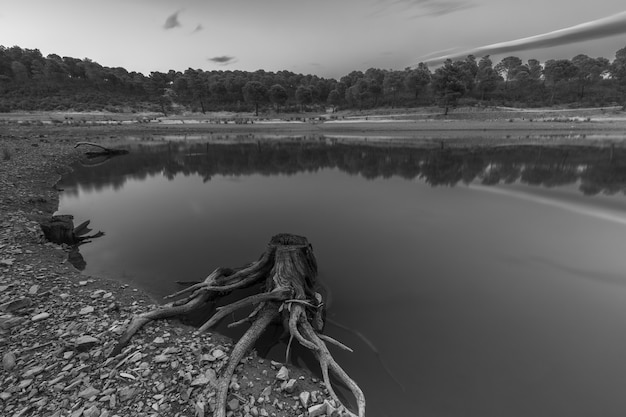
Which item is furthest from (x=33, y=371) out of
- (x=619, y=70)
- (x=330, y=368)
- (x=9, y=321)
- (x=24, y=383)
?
(x=619, y=70)

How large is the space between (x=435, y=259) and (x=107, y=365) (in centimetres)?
1040

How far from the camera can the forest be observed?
88.7 m

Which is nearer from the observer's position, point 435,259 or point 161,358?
point 161,358

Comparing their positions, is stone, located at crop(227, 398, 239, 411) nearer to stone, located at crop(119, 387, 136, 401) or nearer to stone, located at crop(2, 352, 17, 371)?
stone, located at crop(119, 387, 136, 401)

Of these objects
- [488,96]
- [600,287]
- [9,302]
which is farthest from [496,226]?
[488,96]

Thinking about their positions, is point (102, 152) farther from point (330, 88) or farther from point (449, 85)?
point (330, 88)

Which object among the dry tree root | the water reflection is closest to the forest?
the water reflection

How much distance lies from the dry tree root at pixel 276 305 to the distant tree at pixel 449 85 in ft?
250

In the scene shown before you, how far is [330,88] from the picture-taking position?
11994 cm

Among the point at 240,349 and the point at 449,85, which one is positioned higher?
the point at 449,85

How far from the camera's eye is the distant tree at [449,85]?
241 ft

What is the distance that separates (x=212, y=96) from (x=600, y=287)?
129086 millimetres

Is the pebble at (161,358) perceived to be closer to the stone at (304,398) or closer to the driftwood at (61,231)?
the stone at (304,398)

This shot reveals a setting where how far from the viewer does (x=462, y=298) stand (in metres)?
8.99
